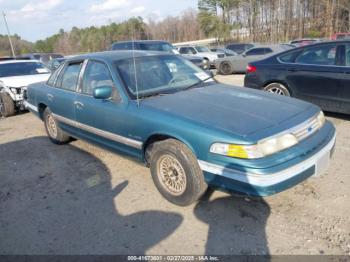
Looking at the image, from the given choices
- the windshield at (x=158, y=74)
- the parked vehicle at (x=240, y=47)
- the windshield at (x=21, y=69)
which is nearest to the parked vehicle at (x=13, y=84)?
the windshield at (x=21, y=69)

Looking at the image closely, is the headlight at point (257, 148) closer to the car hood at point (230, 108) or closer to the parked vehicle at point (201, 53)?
the car hood at point (230, 108)

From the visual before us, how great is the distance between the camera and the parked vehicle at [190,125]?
2.87 meters

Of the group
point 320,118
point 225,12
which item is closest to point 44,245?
point 320,118

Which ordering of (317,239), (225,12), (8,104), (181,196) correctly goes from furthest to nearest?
(225,12) → (8,104) → (181,196) → (317,239)

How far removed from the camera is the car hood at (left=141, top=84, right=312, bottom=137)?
304 centimetres

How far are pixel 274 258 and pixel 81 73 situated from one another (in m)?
3.45

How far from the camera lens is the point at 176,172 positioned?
11.2 ft

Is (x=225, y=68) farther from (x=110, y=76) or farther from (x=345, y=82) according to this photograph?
(x=110, y=76)

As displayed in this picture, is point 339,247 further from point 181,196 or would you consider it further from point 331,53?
point 331,53

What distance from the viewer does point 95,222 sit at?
331 cm

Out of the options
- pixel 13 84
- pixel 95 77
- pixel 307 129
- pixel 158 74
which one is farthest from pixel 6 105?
pixel 307 129

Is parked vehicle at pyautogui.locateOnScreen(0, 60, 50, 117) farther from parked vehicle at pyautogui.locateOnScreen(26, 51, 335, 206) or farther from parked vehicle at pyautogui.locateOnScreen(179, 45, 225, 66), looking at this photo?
parked vehicle at pyautogui.locateOnScreen(179, 45, 225, 66)

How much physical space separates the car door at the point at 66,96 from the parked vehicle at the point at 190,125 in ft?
0.08

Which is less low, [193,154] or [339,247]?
[193,154]
